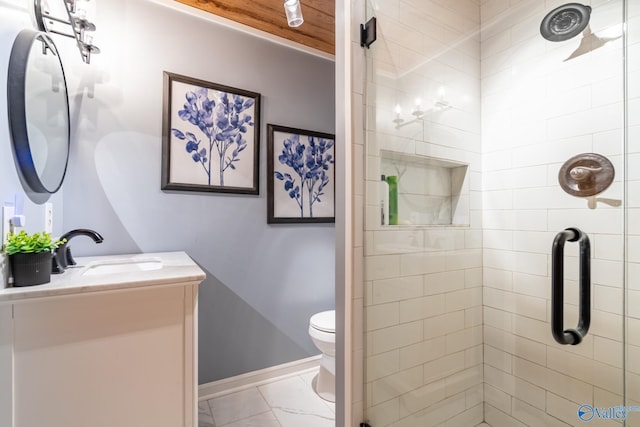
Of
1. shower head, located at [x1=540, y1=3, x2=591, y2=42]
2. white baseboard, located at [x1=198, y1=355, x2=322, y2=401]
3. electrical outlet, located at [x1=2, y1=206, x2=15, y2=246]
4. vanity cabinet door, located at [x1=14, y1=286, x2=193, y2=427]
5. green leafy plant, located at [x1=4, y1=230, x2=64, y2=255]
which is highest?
shower head, located at [x1=540, y1=3, x2=591, y2=42]

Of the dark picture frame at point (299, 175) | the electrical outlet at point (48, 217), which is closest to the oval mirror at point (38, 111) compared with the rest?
the electrical outlet at point (48, 217)

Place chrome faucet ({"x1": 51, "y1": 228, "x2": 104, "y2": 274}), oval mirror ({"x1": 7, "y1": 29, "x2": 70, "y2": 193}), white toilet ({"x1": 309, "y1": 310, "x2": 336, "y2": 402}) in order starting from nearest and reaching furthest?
oval mirror ({"x1": 7, "y1": 29, "x2": 70, "y2": 193})
chrome faucet ({"x1": 51, "y1": 228, "x2": 104, "y2": 274})
white toilet ({"x1": 309, "y1": 310, "x2": 336, "y2": 402})

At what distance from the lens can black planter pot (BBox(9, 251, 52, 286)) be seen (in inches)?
35.4

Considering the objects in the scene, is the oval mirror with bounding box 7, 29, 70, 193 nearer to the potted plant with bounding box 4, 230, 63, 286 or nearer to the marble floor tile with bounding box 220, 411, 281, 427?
the potted plant with bounding box 4, 230, 63, 286

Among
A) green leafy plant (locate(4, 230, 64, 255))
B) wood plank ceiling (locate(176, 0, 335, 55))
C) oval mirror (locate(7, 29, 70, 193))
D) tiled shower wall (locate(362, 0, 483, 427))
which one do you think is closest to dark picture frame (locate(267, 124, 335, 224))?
wood plank ceiling (locate(176, 0, 335, 55))

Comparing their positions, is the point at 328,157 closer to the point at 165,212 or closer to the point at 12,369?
the point at 165,212

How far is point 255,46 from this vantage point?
6.58 feet

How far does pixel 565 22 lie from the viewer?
1.13 meters

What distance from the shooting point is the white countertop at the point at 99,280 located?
88 centimetres

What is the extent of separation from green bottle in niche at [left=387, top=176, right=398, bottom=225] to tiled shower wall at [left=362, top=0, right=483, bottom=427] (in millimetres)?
40

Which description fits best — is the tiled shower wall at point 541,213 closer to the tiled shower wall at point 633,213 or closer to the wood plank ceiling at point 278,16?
the tiled shower wall at point 633,213

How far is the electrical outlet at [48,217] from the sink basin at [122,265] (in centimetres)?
23

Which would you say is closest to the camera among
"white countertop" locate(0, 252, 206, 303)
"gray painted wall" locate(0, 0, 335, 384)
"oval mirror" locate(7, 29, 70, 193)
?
"white countertop" locate(0, 252, 206, 303)

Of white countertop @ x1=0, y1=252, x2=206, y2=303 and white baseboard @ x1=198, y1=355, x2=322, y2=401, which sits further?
white baseboard @ x1=198, y1=355, x2=322, y2=401
